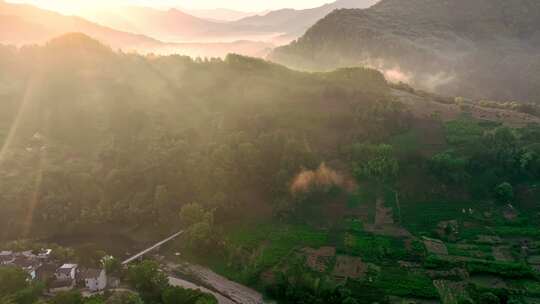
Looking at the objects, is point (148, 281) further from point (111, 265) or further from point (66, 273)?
point (66, 273)

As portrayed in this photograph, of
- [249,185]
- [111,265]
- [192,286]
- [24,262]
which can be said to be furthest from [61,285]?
[249,185]

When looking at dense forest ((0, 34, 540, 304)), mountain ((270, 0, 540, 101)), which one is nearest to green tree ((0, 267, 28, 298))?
dense forest ((0, 34, 540, 304))

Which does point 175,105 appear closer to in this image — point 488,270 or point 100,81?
point 100,81

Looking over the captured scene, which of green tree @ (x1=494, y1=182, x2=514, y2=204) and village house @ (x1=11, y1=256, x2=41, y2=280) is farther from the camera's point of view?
green tree @ (x1=494, y1=182, x2=514, y2=204)

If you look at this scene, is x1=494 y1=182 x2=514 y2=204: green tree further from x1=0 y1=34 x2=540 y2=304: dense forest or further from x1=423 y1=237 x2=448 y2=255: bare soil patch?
x1=423 y1=237 x2=448 y2=255: bare soil patch

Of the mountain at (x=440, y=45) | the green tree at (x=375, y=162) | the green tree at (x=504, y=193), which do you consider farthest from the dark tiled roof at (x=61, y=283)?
the mountain at (x=440, y=45)

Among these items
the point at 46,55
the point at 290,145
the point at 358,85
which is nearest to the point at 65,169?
the point at 290,145

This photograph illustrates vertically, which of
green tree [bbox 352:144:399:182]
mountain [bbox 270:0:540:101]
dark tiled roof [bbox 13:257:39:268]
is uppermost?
mountain [bbox 270:0:540:101]
